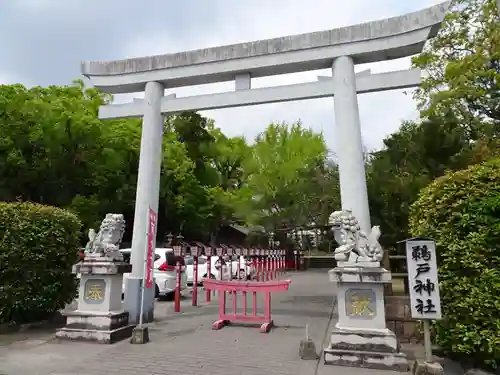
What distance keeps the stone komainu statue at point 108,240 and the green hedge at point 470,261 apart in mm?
5609

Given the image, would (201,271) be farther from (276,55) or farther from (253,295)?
(276,55)

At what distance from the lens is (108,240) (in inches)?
301

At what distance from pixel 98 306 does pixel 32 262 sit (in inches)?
64.3

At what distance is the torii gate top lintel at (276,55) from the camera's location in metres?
7.89

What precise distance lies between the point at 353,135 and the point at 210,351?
4.69 meters

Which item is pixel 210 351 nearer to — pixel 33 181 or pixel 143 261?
pixel 143 261

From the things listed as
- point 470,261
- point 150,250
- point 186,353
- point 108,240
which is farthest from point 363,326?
point 108,240

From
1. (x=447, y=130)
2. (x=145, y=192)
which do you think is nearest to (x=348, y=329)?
(x=145, y=192)

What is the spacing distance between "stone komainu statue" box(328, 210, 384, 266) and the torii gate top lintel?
387cm

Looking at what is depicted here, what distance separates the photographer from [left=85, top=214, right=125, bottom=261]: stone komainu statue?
754 centimetres

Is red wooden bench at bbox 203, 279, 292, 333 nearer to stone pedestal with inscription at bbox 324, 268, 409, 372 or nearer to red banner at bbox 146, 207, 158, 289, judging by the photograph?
red banner at bbox 146, 207, 158, 289

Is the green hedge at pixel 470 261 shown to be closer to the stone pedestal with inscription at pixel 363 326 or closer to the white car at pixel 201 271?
the stone pedestal with inscription at pixel 363 326

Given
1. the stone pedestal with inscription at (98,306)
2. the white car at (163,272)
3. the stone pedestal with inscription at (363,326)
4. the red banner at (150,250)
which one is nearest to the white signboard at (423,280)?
the stone pedestal with inscription at (363,326)

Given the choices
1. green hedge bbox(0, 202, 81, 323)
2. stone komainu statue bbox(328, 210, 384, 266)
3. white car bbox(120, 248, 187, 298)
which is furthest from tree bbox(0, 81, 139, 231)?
stone komainu statue bbox(328, 210, 384, 266)
